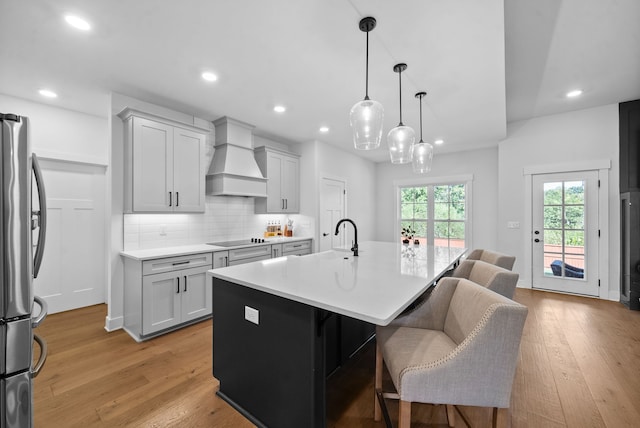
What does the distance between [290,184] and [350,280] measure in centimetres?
338

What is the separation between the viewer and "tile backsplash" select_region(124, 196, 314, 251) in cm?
322

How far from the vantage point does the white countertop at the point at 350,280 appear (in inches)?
48.1

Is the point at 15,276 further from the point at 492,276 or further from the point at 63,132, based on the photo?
the point at 63,132

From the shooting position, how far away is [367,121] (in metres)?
1.96

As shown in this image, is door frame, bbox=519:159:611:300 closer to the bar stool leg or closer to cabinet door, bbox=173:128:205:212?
the bar stool leg

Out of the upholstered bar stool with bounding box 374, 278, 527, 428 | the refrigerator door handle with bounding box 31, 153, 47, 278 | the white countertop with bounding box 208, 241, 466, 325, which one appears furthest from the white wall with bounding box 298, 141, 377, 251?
the refrigerator door handle with bounding box 31, 153, 47, 278

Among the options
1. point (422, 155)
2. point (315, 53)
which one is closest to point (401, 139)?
point (422, 155)

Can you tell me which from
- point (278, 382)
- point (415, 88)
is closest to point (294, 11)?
point (415, 88)

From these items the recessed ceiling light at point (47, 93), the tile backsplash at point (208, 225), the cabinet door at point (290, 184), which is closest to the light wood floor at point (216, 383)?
the tile backsplash at point (208, 225)

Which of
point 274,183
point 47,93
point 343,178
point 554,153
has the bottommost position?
point 274,183

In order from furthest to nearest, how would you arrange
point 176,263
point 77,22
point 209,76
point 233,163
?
1. point 233,163
2. point 176,263
3. point 209,76
4. point 77,22

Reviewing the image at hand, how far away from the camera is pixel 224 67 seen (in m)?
2.53

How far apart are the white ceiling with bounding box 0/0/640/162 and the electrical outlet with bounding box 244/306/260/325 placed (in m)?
1.93

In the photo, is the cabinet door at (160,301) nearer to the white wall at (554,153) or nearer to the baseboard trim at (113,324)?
the baseboard trim at (113,324)
